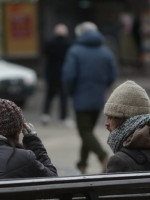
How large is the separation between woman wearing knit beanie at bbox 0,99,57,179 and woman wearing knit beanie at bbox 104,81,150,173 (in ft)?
1.20

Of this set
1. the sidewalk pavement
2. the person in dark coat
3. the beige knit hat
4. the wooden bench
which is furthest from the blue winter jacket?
the wooden bench

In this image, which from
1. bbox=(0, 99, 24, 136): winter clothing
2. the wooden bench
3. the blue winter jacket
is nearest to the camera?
the wooden bench

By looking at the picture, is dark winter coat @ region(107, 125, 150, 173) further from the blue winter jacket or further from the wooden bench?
the blue winter jacket

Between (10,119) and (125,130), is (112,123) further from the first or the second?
(10,119)

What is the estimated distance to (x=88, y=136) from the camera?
29.7 ft

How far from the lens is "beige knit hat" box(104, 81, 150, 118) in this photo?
175 inches

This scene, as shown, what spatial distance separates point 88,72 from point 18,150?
5.13 m

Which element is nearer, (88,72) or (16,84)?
(88,72)

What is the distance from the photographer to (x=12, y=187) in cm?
343

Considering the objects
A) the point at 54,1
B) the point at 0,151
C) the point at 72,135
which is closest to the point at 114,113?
the point at 0,151

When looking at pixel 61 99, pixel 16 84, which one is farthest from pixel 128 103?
pixel 16 84

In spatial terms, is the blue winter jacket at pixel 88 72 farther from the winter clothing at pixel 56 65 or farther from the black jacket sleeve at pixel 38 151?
the winter clothing at pixel 56 65

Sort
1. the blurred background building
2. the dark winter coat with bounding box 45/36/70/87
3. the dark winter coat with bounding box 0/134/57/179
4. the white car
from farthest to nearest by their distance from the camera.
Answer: the blurred background building, the white car, the dark winter coat with bounding box 45/36/70/87, the dark winter coat with bounding box 0/134/57/179

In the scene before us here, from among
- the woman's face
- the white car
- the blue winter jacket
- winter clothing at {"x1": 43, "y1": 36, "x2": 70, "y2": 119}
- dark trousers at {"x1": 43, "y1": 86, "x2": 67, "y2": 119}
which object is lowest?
the white car
